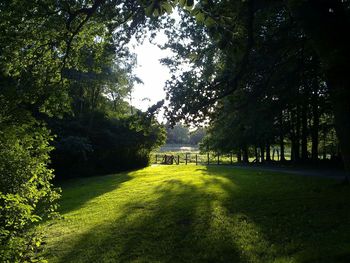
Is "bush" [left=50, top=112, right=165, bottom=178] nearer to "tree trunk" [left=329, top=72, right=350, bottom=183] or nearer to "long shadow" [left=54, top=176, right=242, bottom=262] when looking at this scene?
"long shadow" [left=54, top=176, right=242, bottom=262]

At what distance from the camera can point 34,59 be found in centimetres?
924

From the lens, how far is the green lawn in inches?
375

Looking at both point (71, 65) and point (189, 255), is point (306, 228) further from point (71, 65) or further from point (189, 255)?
point (71, 65)

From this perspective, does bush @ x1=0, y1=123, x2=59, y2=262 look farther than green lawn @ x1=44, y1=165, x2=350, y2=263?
No

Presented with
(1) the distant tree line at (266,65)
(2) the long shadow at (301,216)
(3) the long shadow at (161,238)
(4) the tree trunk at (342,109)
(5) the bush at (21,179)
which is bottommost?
(3) the long shadow at (161,238)

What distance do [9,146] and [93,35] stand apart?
4.67 meters

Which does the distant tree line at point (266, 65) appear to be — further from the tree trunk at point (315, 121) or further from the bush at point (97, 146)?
the bush at point (97, 146)

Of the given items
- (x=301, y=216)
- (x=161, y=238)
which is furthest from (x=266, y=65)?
(x=161, y=238)

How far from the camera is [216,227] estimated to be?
462 inches

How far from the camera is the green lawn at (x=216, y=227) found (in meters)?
9.52

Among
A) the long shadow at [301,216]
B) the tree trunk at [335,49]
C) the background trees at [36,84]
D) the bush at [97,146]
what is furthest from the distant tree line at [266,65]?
the bush at [97,146]

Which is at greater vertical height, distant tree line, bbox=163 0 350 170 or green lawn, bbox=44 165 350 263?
distant tree line, bbox=163 0 350 170

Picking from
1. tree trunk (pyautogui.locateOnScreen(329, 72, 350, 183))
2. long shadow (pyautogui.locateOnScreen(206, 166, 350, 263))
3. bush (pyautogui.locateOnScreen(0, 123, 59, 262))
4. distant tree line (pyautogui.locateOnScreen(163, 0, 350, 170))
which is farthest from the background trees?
long shadow (pyautogui.locateOnScreen(206, 166, 350, 263))

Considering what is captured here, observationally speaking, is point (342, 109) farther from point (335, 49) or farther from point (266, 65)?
point (266, 65)
